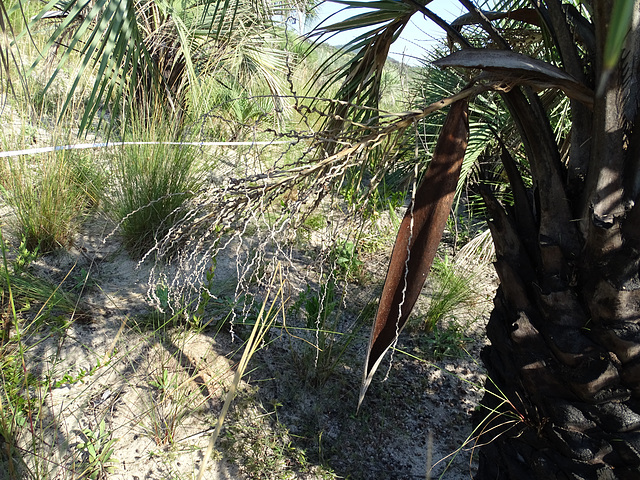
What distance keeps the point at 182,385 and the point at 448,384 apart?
1478mm

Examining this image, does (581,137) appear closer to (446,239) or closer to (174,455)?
(174,455)

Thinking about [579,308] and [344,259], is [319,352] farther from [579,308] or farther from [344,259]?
[579,308]

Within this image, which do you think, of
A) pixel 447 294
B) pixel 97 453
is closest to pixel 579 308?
pixel 447 294

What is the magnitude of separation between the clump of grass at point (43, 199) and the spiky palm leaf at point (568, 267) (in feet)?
8.37

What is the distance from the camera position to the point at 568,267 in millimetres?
1463

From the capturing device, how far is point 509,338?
1622 mm

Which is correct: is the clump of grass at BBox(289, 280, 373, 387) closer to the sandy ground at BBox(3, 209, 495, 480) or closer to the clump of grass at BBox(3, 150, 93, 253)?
the sandy ground at BBox(3, 209, 495, 480)

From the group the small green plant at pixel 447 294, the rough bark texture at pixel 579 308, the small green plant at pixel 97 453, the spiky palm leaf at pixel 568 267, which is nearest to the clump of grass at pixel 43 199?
the small green plant at pixel 97 453

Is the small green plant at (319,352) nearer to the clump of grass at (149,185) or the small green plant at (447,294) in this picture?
the small green plant at (447,294)

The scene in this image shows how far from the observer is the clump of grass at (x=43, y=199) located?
3035 millimetres

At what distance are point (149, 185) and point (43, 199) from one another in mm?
633

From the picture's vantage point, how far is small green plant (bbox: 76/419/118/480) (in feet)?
6.24

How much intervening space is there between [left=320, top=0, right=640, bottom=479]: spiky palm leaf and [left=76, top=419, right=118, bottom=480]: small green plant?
122 centimetres

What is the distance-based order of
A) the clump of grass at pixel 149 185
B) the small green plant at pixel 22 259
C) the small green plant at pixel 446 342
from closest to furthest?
1. the small green plant at pixel 22 259
2. the small green plant at pixel 446 342
3. the clump of grass at pixel 149 185
